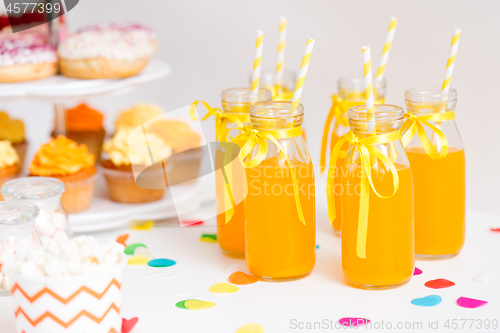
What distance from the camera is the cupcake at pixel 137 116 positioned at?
184cm

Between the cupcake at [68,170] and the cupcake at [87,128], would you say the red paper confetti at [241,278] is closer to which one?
the cupcake at [68,170]

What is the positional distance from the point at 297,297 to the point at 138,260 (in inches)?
14.1

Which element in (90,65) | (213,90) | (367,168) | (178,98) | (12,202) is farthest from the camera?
(178,98)

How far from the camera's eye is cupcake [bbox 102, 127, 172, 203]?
1552 millimetres

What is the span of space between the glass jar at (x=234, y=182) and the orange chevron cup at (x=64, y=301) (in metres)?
0.35

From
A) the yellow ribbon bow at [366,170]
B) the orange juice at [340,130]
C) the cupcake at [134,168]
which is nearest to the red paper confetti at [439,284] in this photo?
the yellow ribbon bow at [366,170]

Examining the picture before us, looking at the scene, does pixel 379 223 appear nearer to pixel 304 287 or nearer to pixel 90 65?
pixel 304 287

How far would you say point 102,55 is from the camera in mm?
1458

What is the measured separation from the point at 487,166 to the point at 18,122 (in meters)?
1.32

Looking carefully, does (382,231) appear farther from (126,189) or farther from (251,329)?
(126,189)

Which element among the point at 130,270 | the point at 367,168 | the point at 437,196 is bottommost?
the point at 130,270

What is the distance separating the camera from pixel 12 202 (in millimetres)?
1088

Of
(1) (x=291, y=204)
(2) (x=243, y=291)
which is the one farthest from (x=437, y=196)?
(2) (x=243, y=291)

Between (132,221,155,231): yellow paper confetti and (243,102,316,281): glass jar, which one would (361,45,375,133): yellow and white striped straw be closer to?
(243,102,316,281): glass jar
